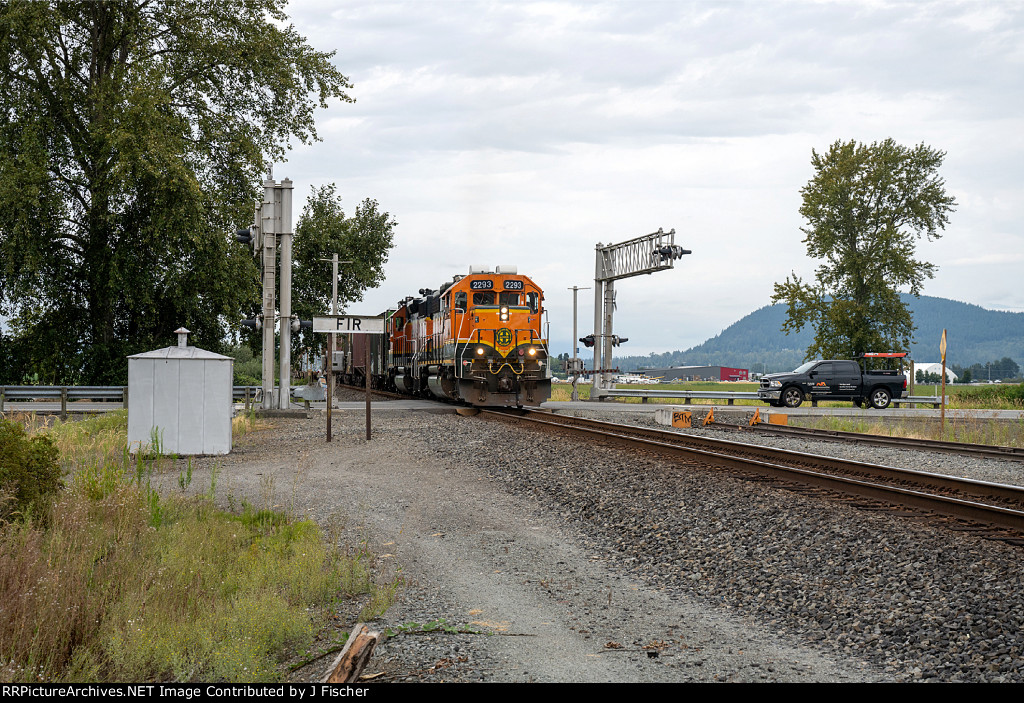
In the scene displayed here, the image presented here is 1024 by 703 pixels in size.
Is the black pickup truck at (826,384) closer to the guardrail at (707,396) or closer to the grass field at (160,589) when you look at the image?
the guardrail at (707,396)

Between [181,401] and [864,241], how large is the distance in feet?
147

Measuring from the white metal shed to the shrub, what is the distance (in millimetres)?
5888

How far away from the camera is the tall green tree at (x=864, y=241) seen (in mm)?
47906

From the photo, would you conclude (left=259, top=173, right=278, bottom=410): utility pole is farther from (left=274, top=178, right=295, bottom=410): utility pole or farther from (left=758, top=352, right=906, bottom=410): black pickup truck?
(left=758, top=352, right=906, bottom=410): black pickup truck

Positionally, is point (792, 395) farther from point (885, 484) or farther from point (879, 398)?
point (885, 484)

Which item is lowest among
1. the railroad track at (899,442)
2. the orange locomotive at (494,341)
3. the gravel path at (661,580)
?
the gravel path at (661,580)

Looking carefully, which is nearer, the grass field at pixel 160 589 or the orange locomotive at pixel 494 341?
the grass field at pixel 160 589

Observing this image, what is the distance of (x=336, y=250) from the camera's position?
1711 inches

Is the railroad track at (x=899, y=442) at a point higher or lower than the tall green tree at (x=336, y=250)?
lower

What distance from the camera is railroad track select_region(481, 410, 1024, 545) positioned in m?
7.70

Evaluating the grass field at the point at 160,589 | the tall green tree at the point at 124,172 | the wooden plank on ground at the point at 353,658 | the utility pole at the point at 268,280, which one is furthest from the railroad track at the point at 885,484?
the tall green tree at the point at 124,172

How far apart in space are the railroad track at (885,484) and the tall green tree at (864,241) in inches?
1412

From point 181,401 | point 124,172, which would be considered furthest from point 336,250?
point 181,401

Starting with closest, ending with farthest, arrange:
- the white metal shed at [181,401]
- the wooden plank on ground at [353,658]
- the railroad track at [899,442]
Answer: the wooden plank on ground at [353,658], the white metal shed at [181,401], the railroad track at [899,442]
